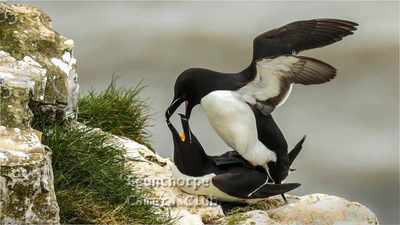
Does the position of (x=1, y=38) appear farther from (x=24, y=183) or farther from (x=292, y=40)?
(x=292, y=40)

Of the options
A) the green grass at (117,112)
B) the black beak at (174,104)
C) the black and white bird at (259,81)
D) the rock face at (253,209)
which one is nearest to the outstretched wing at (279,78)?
the black and white bird at (259,81)

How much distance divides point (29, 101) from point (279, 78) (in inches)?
54.1

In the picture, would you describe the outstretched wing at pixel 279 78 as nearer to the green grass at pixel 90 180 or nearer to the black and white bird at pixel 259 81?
the black and white bird at pixel 259 81

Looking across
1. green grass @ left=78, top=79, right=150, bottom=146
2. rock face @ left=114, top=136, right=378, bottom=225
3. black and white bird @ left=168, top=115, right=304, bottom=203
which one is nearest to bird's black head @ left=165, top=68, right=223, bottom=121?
black and white bird @ left=168, top=115, right=304, bottom=203

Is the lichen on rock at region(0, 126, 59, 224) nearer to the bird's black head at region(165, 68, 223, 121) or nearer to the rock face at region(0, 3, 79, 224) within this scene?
the rock face at region(0, 3, 79, 224)

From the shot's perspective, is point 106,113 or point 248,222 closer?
point 248,222

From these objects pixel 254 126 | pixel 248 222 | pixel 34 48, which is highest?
pixel 34 48

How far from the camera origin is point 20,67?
482cm

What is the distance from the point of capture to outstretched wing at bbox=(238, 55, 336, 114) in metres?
5.14

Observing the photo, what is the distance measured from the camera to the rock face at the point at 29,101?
416 cm

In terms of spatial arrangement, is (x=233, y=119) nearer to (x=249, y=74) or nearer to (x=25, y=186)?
(x=249, y=74)

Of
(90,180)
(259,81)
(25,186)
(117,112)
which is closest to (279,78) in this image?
(259,81)

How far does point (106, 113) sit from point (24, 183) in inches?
76.7

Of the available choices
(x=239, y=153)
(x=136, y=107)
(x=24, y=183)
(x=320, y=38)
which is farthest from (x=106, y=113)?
(x=24, y=183)
